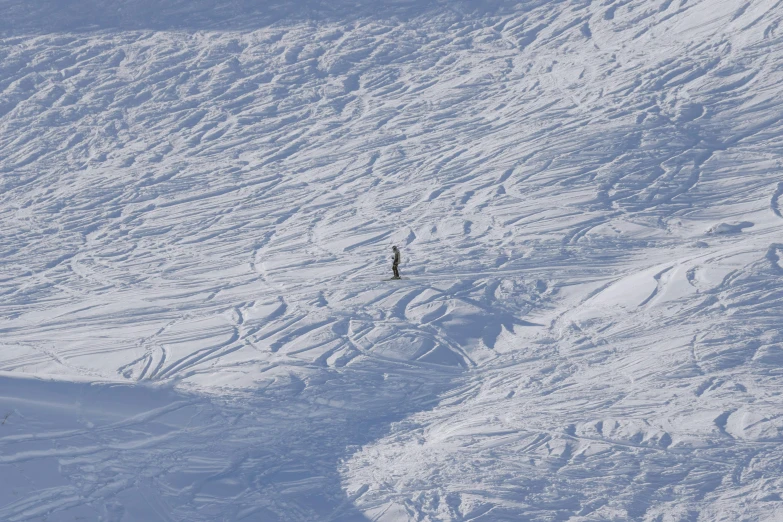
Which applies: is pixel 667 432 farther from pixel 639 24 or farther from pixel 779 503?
pixel 639 24

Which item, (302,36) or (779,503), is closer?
(779,503)

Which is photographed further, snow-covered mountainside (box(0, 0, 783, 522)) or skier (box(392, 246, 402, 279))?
skier (box(392, 246, 402, 279))

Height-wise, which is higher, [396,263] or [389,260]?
[396,263]

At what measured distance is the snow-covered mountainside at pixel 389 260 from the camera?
443 inches

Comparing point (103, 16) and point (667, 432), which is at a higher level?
point (103, 16)

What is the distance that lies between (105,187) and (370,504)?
57.6 feet

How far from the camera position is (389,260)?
19250 millimetres

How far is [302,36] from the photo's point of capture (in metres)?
33.1

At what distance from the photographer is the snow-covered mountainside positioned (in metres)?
11.2

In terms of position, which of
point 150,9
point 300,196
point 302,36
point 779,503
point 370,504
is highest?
point 150,9

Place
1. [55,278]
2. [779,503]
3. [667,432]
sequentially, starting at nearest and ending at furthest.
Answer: [779,503] → [667,432] → [55,278]

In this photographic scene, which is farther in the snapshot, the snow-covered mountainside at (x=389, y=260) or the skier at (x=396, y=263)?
the skier at (x=396, y=263)

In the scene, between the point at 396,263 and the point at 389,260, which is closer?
the point at 396,263

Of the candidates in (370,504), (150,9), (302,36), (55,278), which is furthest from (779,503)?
(150,9)
